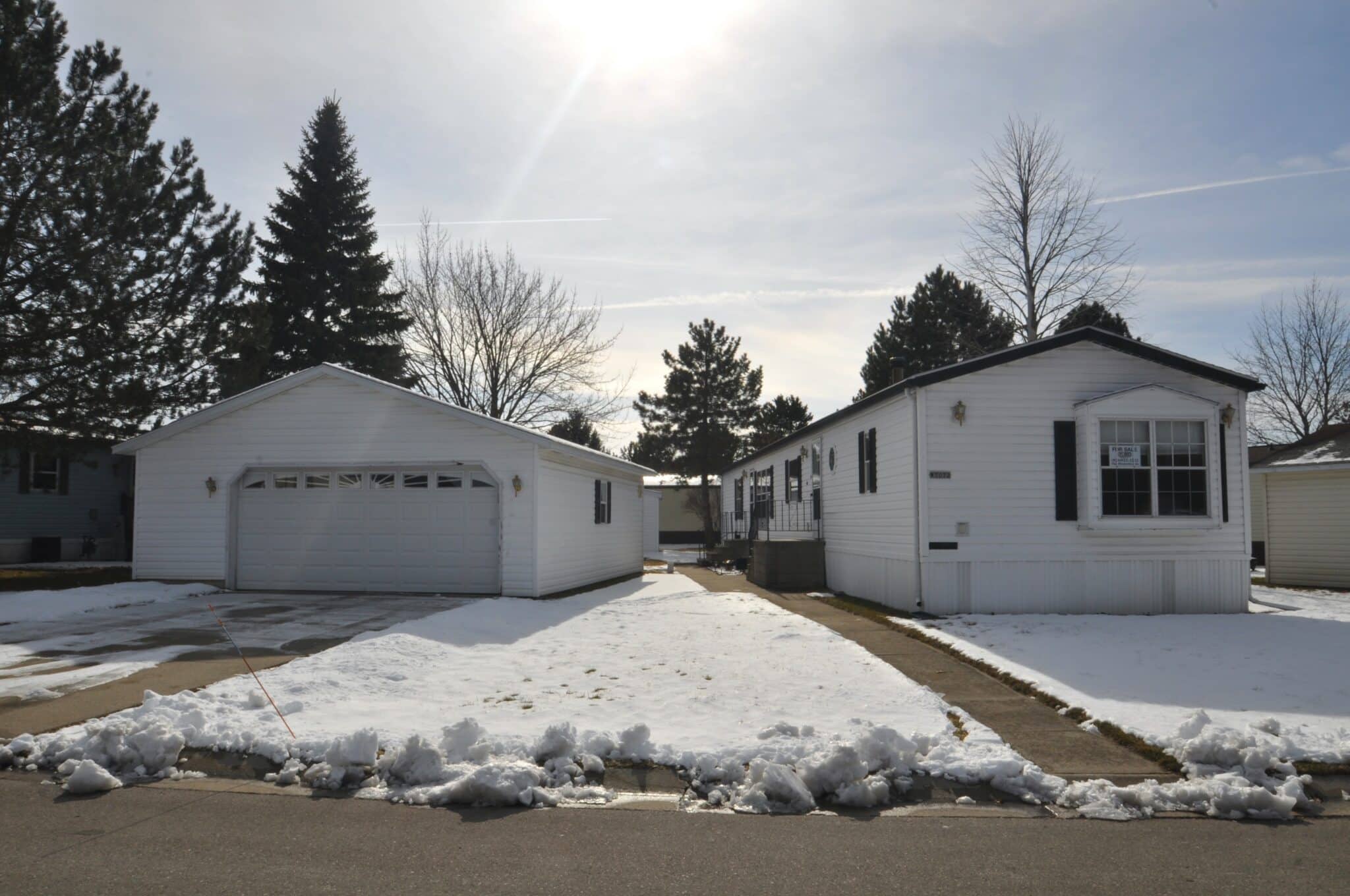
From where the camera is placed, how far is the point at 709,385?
46250 millimetres

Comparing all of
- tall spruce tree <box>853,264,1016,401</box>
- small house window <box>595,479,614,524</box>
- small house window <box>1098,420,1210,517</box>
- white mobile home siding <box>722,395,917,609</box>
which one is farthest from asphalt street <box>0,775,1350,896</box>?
tall spruce tree <box>853,264,1016,401</box>

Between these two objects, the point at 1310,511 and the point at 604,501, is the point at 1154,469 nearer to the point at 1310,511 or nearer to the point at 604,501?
the point at 1310,511

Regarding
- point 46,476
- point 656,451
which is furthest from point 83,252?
point 656,451

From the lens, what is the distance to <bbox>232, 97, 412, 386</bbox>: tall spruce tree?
3253cm

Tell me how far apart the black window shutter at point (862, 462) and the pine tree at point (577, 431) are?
17.5 m

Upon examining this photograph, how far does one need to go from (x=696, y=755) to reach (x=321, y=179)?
3350 cm

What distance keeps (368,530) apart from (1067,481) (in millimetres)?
11955

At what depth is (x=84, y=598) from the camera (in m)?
14.2

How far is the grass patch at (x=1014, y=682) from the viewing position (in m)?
6.45

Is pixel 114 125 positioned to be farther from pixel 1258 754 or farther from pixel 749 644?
pixel 1258 754

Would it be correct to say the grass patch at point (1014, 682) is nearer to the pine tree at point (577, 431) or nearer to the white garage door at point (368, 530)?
the white garage door at point (368, 530)

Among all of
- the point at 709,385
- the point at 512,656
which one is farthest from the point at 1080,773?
the point at 709,385

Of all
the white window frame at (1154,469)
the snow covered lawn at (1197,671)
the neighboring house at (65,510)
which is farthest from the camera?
the neighboring house at (65,510)

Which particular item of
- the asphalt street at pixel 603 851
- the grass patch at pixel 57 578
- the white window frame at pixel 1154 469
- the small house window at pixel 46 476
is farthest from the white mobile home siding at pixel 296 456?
the small house window at pixel 46 476
